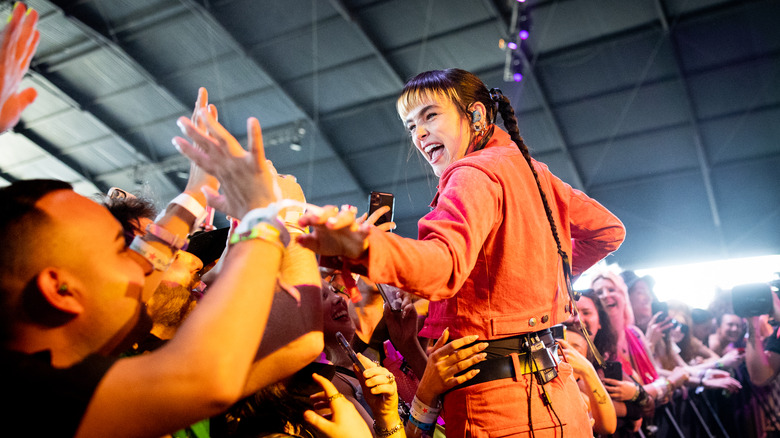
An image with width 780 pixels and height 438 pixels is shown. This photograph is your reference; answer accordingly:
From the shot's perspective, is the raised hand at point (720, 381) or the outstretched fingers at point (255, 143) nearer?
the outstretched fingers at point (255, 143)

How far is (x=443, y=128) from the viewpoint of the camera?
198 centimetres

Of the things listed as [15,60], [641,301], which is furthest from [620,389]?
[15,60]

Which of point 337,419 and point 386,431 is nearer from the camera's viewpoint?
point 337,419

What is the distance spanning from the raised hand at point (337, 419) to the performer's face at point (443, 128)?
902mm

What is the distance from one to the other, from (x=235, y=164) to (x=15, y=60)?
0.76m

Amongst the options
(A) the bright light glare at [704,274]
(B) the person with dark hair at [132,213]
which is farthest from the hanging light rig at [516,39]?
(B) the person with dark hair at [132,213]

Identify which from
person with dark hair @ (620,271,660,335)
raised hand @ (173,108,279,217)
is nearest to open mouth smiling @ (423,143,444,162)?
raised hand @ (173,108,279,217)

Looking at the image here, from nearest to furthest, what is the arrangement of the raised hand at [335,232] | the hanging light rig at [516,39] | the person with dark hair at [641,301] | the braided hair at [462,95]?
the raised hand at [335,232]
the braided hair at [462,95]
the person with dark hair at [641,301]
the hanging light rig at [516,39]

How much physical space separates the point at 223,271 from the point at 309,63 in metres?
10.2

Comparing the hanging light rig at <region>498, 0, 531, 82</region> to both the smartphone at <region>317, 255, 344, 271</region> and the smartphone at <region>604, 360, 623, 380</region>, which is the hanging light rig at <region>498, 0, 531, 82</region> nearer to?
the smartphone at <region>604, 360, 623, 380</region>

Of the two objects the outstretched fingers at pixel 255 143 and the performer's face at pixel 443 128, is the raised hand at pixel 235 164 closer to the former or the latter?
the outstretched fingers at pixel 255 143

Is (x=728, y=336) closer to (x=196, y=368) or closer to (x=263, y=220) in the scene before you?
(x=263, y=220)

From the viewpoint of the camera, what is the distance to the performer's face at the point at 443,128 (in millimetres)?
1979

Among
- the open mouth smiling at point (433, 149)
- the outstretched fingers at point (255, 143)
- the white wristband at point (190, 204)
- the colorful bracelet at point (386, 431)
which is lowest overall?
the colorful bracelet at point (386, 431)
